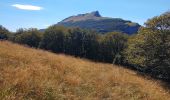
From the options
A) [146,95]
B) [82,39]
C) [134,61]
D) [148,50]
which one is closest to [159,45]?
[148,50]

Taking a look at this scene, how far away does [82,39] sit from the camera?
8988 cm

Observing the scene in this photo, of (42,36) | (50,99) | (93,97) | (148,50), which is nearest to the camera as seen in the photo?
(50,99)

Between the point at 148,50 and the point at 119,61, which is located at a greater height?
the point at 148,50

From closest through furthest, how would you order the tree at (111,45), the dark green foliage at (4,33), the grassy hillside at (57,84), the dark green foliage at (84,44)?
the grassy hillside at (57,84)
the tree at (111,45)
the dark green foliage at (84,44)
the dark green foliage at (4,33)

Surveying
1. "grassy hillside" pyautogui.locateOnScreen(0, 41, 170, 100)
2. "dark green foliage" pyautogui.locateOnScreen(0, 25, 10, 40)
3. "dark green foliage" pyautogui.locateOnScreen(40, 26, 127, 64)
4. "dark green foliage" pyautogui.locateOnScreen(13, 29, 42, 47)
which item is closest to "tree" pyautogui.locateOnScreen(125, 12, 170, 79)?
"grassy hillside" pyautogui.locateOnScreen(0, 41, 170, 100)

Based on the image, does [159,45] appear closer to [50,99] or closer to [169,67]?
[169,67]

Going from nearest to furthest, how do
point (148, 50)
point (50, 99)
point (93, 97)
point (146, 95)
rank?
point (50, 99) → point (93, 97) → point (146, 95) → point (148, 50)

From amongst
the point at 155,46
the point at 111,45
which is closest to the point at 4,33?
the point at 111,45

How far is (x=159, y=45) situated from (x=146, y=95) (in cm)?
1739

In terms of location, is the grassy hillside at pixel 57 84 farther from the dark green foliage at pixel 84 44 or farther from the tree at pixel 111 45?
the tree at pixel 111 45

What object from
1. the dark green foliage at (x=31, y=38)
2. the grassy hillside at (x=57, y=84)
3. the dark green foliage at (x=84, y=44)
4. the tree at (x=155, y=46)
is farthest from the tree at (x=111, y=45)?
the grassy hillside at (x=57, y=84)

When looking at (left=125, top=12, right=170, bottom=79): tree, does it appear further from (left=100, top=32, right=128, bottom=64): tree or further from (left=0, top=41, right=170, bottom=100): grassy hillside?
(left=100, top=32, right=128, bottom=64): tree

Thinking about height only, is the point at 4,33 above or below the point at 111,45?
above

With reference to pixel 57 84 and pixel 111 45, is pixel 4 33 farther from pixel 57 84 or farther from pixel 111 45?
pixel 57 84
